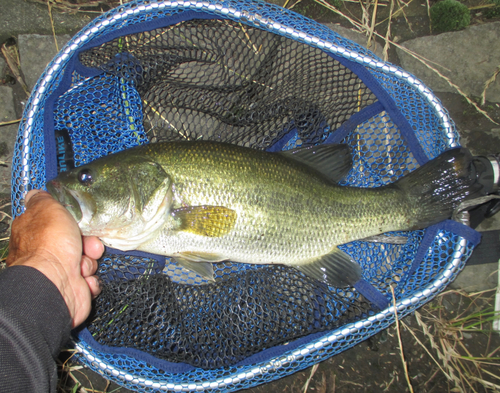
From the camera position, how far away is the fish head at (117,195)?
2098 millimetres

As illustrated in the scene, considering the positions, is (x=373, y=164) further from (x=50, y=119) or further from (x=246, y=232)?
(x=50, y=119)

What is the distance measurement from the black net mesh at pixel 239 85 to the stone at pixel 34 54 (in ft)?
3.59

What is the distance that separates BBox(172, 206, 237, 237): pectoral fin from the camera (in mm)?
2159

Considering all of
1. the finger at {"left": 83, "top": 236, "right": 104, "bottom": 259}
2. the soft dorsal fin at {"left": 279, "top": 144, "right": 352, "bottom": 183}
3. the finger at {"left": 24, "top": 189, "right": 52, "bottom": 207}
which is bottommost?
the finger at {"left": 83, "top": 236, "right": 104, "bottom": 259}

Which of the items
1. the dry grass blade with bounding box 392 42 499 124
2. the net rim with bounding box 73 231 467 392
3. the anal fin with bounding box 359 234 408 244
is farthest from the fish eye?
the dry grass blade with bounding box 392 42 499 124

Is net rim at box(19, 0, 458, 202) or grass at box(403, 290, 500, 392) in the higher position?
net rim at box(19, 0, 458, 202)

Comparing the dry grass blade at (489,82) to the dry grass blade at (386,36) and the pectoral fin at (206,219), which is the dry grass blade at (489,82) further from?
the pectoral fin at (206,219)

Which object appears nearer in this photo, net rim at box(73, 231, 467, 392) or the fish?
the fish

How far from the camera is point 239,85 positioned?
259 cm

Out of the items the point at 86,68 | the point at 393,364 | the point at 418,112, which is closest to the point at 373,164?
the point at 418,112

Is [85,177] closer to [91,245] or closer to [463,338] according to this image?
[91,245]

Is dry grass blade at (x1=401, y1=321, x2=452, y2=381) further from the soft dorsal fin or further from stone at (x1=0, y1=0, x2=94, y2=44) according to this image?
stone at (x1=0, y1=0, x2=94, y2=44)

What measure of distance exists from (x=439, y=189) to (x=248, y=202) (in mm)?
1437

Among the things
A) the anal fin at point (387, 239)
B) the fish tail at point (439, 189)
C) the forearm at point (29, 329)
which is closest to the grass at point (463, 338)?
the anal fin at point (387, 239)
